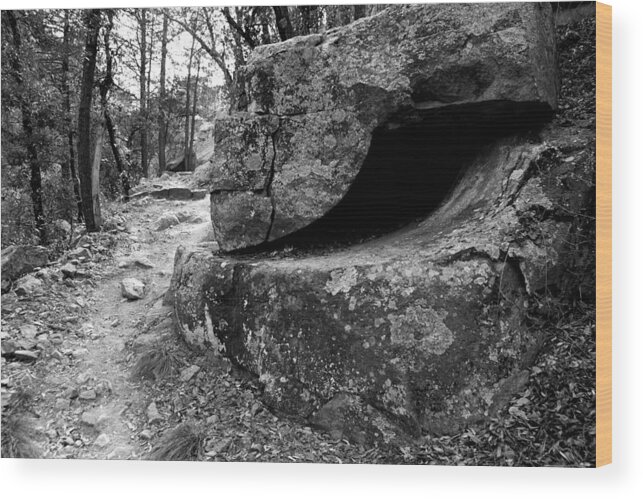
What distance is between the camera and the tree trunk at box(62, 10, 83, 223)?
14.2 ft

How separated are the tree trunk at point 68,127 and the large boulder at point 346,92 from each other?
1.80 m

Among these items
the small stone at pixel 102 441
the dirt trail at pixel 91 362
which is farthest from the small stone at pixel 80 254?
the small stone at pixel 102 441

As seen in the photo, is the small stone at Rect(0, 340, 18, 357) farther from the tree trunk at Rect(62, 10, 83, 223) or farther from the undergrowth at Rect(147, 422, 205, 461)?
the tree trunk at Rect(62, 10, 83, 223)

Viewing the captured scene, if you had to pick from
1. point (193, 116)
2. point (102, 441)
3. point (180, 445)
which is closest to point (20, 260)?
point (102, 441)

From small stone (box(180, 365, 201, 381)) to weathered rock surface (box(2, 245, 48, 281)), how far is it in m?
1.75

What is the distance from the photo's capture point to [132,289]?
4.86m

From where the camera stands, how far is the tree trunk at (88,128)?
14.0 feet

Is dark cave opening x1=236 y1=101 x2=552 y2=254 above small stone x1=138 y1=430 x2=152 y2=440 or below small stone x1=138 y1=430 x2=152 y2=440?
above

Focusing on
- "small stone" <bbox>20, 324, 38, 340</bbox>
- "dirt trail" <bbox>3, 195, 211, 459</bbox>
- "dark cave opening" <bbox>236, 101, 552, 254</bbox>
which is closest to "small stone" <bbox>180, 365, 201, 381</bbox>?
"dirt trail" <bbox>3, 195, 211, 459</bbox>

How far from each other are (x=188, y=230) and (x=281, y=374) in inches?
170

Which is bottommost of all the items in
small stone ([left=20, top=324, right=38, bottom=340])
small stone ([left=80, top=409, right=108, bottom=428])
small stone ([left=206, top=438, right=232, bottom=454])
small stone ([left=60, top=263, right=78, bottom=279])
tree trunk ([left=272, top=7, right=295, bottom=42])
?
small stone ([left=206, top=438, right=232, bottom=454])

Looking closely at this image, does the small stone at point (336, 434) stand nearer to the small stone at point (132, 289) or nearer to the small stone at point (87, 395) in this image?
the small stone at point (87, 395)

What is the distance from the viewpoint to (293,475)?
3248mm

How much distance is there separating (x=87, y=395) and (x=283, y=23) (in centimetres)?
523
